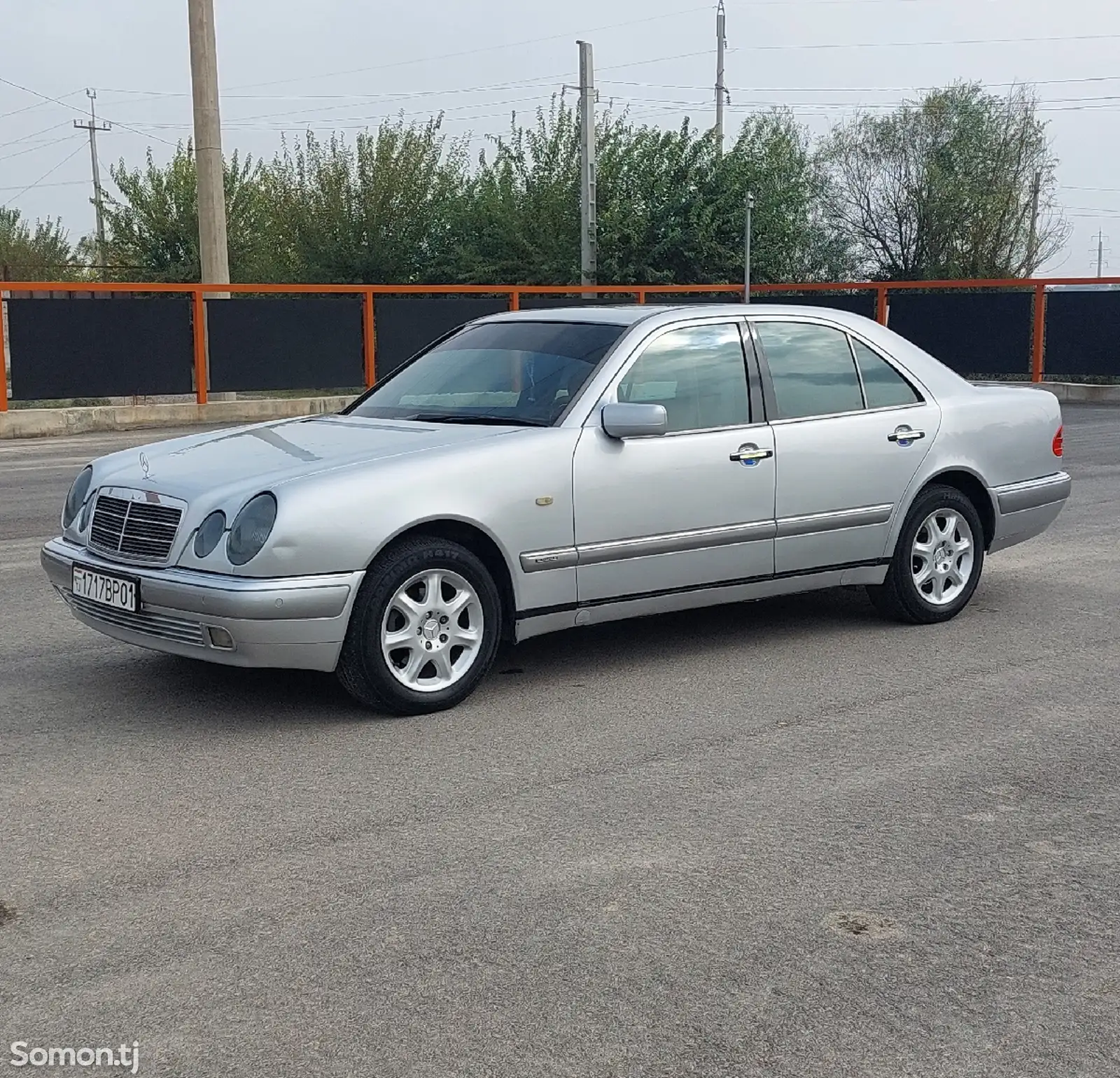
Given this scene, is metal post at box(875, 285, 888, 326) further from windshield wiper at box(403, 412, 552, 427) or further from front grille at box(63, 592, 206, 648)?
front grille at box(63, 592, 206, 648)

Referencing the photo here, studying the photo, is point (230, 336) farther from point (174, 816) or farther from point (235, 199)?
point (235, 199)

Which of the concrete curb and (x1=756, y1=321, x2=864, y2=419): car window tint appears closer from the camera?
(x1=756, y1=321, x2=864, y2=419): car window tint

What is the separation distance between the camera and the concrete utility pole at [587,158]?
105ft

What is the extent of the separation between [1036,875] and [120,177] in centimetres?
4173

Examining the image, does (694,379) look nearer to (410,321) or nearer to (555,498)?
(555,498)

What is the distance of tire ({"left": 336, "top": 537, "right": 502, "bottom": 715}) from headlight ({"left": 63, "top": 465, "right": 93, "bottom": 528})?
4.55 ft

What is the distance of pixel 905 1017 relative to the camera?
332 centimetres

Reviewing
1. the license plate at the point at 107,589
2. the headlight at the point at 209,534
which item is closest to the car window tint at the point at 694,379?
the headlight at the point at 209,534

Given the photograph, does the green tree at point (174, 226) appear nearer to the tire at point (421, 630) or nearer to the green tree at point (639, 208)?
the green tree at point (639, 208)

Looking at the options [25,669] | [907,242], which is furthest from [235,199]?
[25,669]

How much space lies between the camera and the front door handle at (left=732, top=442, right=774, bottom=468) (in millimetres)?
6578

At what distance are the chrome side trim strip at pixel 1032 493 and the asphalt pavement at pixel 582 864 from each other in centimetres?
95

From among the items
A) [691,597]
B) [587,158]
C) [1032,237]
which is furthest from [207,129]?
[1032,237]

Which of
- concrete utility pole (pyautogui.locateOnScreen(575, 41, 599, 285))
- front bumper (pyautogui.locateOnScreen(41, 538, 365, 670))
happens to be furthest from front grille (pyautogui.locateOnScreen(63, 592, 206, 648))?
concrete utility pole (pyautogui.locateOnScreen(575, 41, 599, 285))
